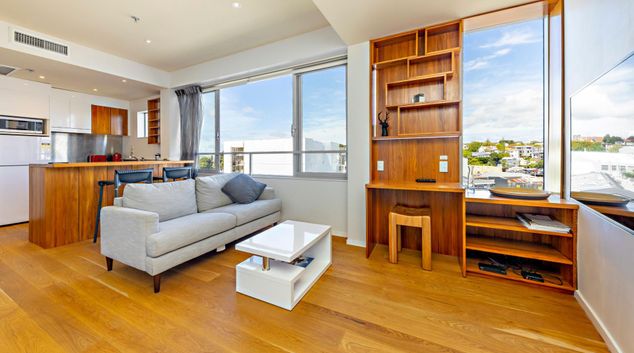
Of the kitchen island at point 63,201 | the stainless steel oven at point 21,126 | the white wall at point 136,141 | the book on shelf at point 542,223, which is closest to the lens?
the book on shelf at point 542,223

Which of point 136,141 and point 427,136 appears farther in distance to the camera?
point 136,141

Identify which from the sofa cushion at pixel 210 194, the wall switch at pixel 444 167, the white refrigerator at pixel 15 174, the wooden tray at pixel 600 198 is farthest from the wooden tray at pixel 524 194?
the white refrigerator at pixel 15 174

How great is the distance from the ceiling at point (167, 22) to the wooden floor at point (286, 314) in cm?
287

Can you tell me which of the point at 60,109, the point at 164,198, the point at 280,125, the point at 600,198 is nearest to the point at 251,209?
the point at 164,198

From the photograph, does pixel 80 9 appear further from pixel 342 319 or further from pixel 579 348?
pixel 579 348

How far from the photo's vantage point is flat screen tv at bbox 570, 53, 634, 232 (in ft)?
3.62

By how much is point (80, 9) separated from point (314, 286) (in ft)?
13.3

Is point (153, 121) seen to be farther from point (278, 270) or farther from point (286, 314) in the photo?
point (286, 314)

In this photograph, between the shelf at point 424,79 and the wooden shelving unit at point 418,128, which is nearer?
the shelf at point 424,79

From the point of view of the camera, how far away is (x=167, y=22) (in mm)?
3215

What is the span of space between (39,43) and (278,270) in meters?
4.57

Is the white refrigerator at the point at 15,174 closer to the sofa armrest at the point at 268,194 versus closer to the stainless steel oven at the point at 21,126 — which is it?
the stainless steel oven at the point at 21,126

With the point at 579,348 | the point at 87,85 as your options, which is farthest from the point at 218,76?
the point at 579,348

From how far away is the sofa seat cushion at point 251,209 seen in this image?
291 centimetres
